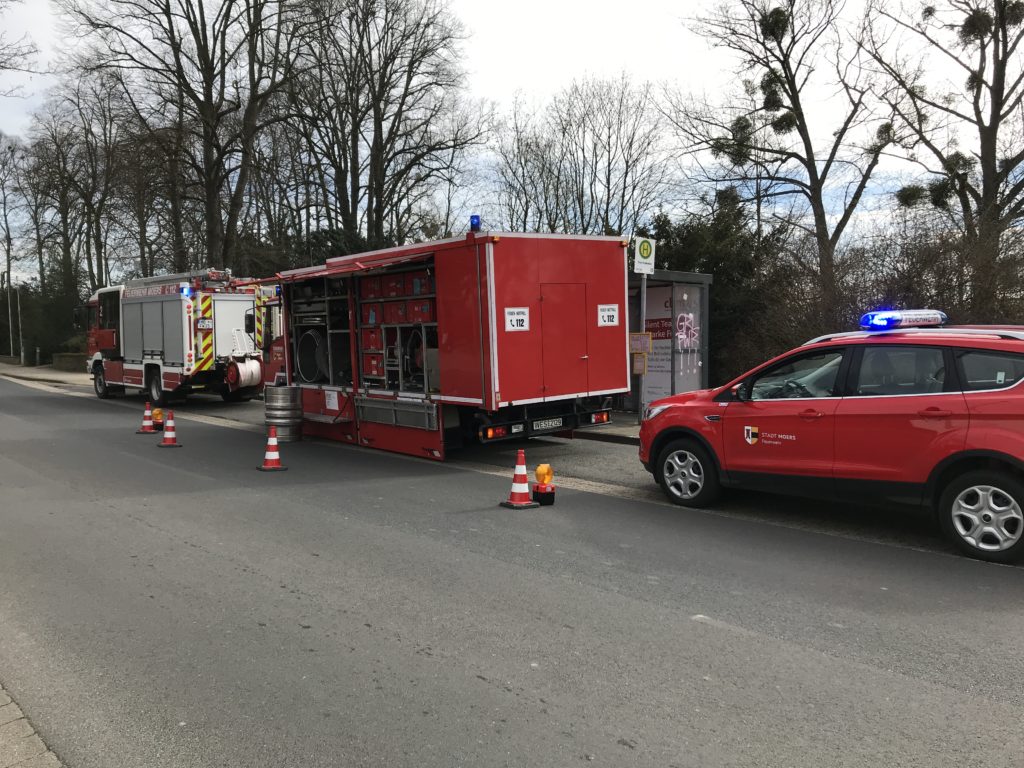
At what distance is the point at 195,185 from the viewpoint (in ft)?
94.4

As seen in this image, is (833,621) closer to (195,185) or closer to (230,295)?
(230,295)

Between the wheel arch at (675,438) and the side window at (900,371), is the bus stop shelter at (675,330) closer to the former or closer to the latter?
the wheel arch at (675,438)

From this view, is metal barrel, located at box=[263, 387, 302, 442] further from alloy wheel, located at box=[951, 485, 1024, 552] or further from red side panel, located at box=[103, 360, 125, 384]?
red side panel, located at box=[103, 360, 125, 384]

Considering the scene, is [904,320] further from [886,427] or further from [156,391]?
[156,391]

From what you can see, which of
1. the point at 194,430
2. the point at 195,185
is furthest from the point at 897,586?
the point at 195,185

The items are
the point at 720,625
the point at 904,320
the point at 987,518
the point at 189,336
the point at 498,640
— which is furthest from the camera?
the point at 189,336

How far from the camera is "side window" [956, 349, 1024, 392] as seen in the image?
5.52m

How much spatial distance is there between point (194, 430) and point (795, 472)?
11734 millimetres

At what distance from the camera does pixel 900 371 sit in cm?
616

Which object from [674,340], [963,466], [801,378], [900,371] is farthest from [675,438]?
[674,340]

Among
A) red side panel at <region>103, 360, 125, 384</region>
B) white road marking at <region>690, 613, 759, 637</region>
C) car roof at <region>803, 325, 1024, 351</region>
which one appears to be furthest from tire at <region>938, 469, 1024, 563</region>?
red side panel at <region>103, 360, 125, 384</region>

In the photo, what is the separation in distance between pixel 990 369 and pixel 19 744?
6.33 metres

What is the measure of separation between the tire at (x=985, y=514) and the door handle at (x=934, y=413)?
452 mm

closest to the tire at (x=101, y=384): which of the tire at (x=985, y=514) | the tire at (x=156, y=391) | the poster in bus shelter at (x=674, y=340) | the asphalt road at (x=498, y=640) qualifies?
the tire at (x=156, y=391)
